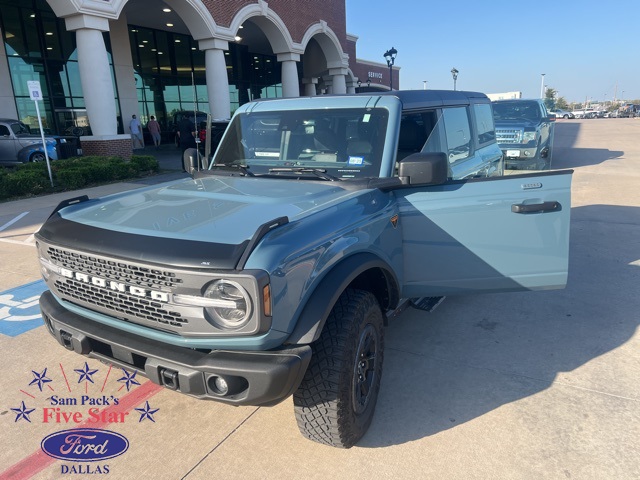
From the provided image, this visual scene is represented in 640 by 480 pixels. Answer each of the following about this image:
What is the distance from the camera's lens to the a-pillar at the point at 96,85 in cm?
1405

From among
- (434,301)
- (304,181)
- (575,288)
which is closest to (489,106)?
(575,288)

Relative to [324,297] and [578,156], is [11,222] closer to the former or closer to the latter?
[324,297]

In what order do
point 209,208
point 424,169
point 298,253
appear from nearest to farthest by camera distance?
1. point 298,253
2. point 209,208
3. point 424,169

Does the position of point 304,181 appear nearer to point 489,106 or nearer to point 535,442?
point 535,442

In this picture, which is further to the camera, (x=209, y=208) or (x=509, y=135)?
(x=509, y=135)

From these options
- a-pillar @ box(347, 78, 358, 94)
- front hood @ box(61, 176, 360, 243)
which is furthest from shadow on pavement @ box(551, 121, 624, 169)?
a-pillar @ box(347, 78, 358, 94)

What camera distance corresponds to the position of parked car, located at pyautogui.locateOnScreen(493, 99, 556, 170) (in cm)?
1165

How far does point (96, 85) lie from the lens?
14508 mm

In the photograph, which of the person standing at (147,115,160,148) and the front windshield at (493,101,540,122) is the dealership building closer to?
the person standing at (147,115,160,148)

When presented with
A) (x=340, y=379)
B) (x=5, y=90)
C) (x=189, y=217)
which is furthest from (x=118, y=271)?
(x=5, y=90)

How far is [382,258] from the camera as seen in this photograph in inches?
110

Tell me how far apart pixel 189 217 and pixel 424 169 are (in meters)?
1.40

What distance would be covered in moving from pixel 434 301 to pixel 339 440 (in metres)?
2.04

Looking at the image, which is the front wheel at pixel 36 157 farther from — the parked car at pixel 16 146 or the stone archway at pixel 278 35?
the stone archway at pixel 278 35
